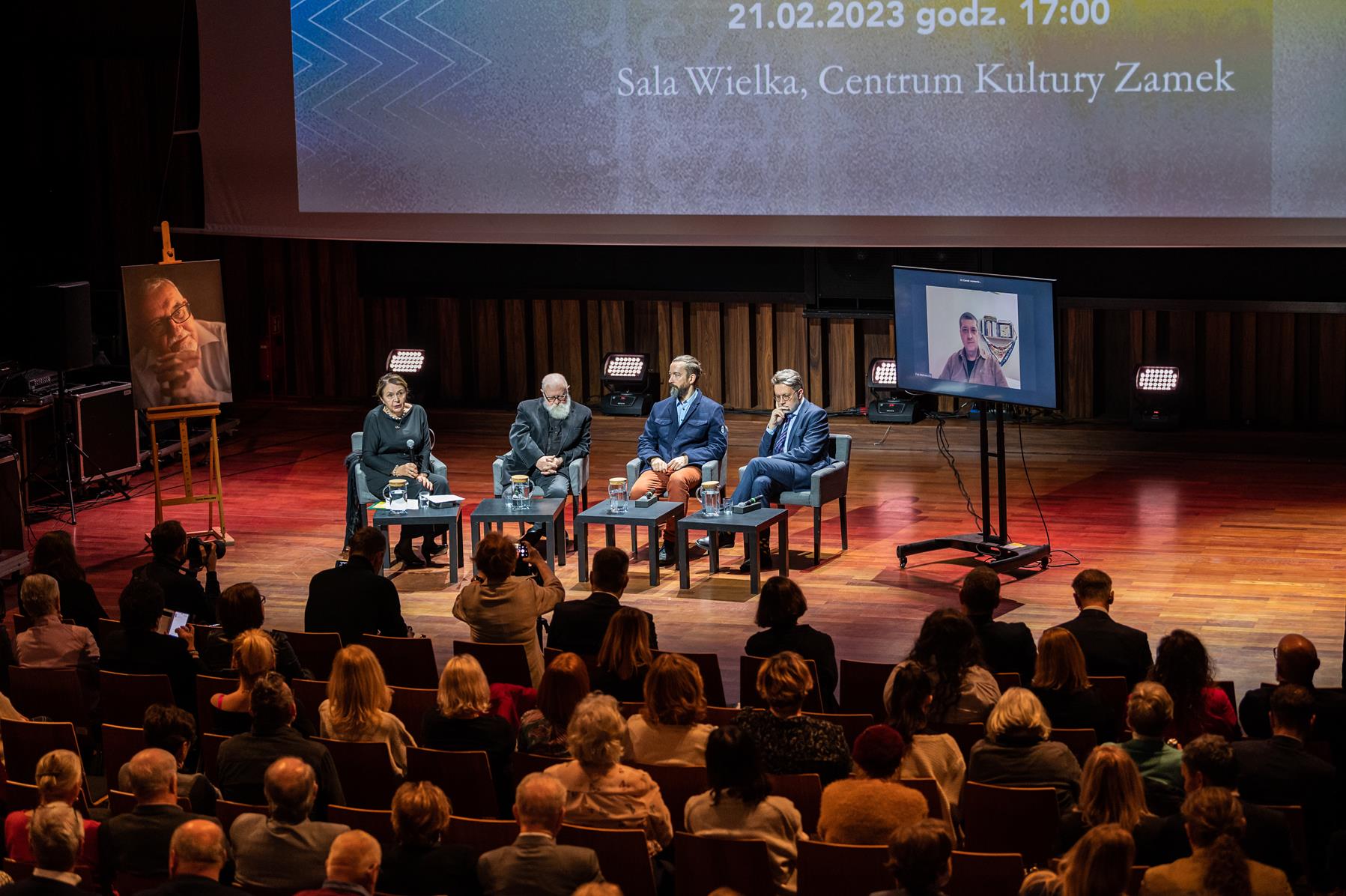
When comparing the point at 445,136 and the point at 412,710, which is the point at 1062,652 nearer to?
the point at 412,710

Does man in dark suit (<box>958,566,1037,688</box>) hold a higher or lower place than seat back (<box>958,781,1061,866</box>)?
higher

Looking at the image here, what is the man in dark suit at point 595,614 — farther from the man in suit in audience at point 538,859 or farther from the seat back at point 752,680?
the man in suit in audience at point 538,859

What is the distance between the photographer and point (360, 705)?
511 cm

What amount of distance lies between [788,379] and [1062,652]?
14.3 ft

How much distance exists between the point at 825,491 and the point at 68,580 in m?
4.04

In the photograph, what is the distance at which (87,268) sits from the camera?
14.2 metres

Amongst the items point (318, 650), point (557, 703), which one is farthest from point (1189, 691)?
point (318, 650)

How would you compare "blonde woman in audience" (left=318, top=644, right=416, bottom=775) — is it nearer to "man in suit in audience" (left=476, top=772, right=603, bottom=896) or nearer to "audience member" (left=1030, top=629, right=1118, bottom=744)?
"man in suit in audience" (left=476, top=772, right=603, bottom=896)

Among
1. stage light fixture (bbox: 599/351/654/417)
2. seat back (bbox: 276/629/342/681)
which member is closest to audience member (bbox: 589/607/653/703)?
seat back (bbox: 276/629/342/681)

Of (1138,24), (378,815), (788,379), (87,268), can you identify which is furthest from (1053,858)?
(87,268)

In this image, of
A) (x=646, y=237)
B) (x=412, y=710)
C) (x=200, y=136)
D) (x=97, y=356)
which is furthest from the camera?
(x=97, y=356)

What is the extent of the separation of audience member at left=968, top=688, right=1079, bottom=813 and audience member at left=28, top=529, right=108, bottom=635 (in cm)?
380

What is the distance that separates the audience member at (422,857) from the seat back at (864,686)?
211 centimetres

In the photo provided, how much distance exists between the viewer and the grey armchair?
910 centimetres
